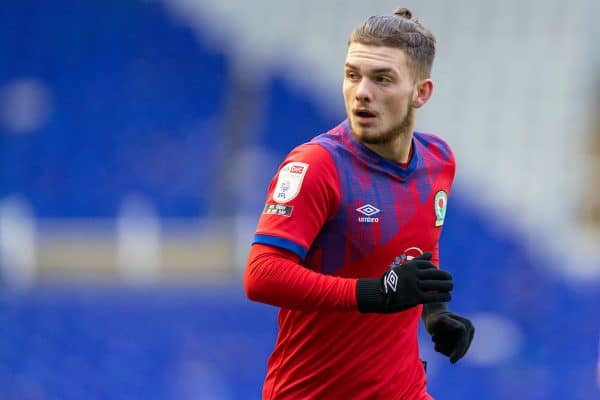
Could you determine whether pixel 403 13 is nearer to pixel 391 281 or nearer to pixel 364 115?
pixel 364 115

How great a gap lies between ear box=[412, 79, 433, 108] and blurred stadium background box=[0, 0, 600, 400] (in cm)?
508

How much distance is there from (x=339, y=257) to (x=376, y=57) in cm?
62

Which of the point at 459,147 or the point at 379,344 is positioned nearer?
the point at 379,344

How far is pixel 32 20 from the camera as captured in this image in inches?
370

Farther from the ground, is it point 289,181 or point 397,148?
point 397,148

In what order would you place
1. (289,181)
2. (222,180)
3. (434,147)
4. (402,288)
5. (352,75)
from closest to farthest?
(402,288) < (289,181) < (352,75) < (434,147) < (222,180)

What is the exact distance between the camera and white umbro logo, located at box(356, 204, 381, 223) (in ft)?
11.2

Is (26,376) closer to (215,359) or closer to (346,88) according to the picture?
(215,359)

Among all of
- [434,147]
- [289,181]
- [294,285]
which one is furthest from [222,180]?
[294,285]

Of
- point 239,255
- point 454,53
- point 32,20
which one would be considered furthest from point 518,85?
point 32,20

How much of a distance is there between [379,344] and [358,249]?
317mm

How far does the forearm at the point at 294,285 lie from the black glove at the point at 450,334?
532 millimetres

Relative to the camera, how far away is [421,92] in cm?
367

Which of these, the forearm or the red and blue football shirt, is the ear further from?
the forearm
